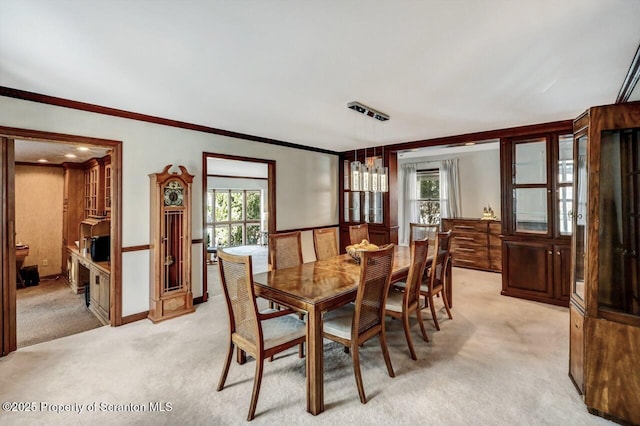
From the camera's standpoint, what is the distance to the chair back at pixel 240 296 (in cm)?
192

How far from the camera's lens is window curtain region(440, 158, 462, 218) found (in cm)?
659

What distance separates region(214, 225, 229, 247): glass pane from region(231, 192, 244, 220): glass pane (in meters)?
0.44

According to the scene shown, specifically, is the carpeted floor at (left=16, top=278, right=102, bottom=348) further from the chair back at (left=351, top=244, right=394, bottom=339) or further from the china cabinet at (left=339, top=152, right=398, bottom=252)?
the china cabinet at (left=339, top=152, right=398, bottom=252)

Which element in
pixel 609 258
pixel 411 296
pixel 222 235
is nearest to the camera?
pixel 609 258

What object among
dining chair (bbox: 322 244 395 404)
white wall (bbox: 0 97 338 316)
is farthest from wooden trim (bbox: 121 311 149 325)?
dining chair (bbox: 322 244 395 404)

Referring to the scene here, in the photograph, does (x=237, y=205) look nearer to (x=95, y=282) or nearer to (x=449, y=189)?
(x=95, y=282)

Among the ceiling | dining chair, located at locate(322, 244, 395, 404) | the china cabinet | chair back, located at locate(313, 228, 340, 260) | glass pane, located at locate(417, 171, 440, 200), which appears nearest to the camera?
the ceiling

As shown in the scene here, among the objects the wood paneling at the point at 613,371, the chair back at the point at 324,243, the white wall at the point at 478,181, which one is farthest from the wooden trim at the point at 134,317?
the white wall at the point at 478,181

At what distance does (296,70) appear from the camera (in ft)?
7.65

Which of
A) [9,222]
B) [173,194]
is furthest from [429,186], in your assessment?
[9,222]

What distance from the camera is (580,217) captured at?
2.20 meters

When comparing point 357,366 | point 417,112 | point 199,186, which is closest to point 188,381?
point 357,366

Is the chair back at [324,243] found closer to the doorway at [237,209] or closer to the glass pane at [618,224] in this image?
the glass pane at [618,224]

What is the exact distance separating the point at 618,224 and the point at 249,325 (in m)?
2.61
